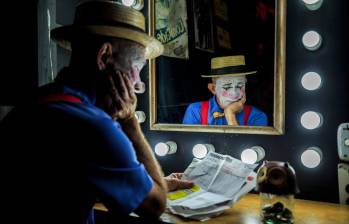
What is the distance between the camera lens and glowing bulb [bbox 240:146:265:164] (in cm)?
152

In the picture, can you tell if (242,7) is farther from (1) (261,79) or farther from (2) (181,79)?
(2) (181,79)

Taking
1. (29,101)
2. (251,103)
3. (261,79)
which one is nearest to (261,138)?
(251,103)

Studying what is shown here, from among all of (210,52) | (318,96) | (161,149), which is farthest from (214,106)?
(318,96)

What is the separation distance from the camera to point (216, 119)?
1655 mm

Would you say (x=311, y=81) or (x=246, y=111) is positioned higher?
(x=311, y=81)

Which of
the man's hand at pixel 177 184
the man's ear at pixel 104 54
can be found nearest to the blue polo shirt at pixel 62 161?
the man's ear at pixel 104 54

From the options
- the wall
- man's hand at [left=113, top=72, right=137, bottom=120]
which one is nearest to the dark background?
the wall

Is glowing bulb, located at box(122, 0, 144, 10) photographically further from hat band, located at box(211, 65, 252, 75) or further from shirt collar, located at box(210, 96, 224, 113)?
shirt collar, located at box(210, 96, 224, 113)

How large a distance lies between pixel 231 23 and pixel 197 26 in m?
0.20

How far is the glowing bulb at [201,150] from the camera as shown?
5.49ft

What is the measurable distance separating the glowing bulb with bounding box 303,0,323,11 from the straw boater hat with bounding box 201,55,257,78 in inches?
14.5

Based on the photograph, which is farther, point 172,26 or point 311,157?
point 172,26

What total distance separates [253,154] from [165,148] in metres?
0.50

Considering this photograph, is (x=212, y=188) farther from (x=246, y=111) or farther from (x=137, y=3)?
(x=137, y=3)
